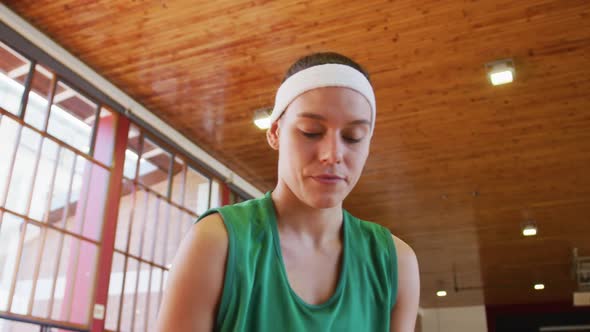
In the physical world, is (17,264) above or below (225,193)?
below

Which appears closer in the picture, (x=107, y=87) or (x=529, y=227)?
(x=107, y=87)

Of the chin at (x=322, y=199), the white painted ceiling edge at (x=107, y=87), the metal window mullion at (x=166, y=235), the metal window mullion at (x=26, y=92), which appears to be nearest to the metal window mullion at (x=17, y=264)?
the metal window mullion at (x=26, y=92)

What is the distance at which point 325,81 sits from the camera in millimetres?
819

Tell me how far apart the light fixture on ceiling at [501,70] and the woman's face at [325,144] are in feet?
14.0

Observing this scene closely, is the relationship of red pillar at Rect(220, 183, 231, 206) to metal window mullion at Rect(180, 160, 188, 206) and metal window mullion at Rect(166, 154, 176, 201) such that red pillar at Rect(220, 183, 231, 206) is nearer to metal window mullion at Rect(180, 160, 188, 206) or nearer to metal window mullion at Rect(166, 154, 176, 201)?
metal window mullion at Rect(180, 160, 188, 206)

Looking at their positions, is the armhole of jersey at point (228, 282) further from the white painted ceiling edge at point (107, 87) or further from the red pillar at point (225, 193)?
the red pillar at point (225, 193)

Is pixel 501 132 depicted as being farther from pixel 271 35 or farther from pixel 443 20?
pixel 271 35

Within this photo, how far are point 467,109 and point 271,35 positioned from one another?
Answer: 81.2 inches

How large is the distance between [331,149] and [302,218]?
0.43 ft

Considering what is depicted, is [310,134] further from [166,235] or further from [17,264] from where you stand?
[166,235]

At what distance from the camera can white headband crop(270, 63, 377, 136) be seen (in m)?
0.82

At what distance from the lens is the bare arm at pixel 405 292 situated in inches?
36.0

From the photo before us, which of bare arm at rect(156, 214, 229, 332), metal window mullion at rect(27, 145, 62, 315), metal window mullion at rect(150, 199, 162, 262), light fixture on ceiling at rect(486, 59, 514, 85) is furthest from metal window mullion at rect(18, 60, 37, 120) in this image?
bare arm at rect(156, 214, 229, 332)

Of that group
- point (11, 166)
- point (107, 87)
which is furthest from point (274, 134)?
point (107, 87)
